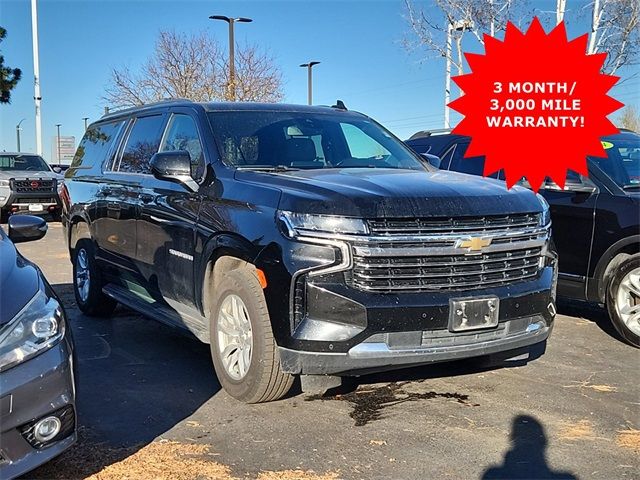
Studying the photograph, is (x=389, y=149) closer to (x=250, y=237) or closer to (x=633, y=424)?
(x=250, y=237)

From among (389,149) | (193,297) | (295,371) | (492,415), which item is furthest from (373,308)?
(389,149)

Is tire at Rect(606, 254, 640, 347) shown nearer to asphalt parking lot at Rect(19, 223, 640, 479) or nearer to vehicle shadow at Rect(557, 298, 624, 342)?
asphalt parking lot at Rect(19, 223, 640, 479)

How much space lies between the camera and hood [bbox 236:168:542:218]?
3.60 m

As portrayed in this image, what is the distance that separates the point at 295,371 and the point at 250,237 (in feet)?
2.69

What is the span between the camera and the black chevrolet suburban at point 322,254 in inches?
140

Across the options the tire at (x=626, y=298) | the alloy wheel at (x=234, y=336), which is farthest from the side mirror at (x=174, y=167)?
the tire at (x=626, y=298)

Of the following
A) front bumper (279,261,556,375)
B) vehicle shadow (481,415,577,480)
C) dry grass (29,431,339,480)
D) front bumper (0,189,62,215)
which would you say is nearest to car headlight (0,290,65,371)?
dry grass (29,431,339,480)

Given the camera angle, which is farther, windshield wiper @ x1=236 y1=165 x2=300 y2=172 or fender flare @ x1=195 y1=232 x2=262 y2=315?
windshield wiper @ x1=236 y1=165 x2=300 y2=172

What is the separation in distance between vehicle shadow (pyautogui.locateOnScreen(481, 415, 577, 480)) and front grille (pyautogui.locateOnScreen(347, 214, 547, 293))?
851 mm

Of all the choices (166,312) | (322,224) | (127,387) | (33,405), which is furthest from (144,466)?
(166,312)

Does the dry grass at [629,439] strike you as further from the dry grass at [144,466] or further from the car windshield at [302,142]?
the car windshield at [302,142]

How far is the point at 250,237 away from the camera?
385cm

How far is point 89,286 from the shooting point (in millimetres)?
6492

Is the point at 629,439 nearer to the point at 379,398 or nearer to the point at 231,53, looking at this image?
the point at 379,398
